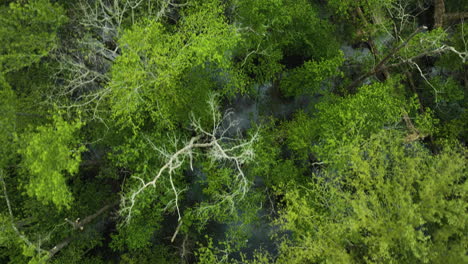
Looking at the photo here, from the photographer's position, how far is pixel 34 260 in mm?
12727

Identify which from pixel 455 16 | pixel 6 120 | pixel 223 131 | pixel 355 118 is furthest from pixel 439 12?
pixel 6 120

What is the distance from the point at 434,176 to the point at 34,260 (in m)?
17.1

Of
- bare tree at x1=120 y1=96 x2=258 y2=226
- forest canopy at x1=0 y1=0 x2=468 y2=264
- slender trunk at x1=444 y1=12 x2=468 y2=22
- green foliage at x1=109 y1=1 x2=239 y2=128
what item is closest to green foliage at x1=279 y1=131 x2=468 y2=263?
forest canopy at x1=0 y1=0 x2=468 y2=264

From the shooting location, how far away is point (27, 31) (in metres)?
13.5

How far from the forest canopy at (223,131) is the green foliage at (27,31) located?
3.4 inches

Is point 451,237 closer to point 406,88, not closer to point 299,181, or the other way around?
point 299,181

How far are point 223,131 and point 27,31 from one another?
10.5 metres

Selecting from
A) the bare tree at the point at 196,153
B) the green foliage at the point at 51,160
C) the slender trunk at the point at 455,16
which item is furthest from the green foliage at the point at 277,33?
the green foliage at the point at 51,160

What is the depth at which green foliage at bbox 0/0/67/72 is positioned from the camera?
1301cm

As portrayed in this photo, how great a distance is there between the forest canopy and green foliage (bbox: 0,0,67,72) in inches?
3.4

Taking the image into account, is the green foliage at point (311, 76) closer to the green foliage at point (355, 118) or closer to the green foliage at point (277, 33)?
the green foliage at point (277, 33)

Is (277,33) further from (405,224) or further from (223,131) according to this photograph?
(405,224)

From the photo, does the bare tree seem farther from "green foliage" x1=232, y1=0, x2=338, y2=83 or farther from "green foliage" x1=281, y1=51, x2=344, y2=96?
"green foliage" x1=281, y1=51, x2=344, y2=96

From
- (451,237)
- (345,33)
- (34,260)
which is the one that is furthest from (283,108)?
(34,260)
